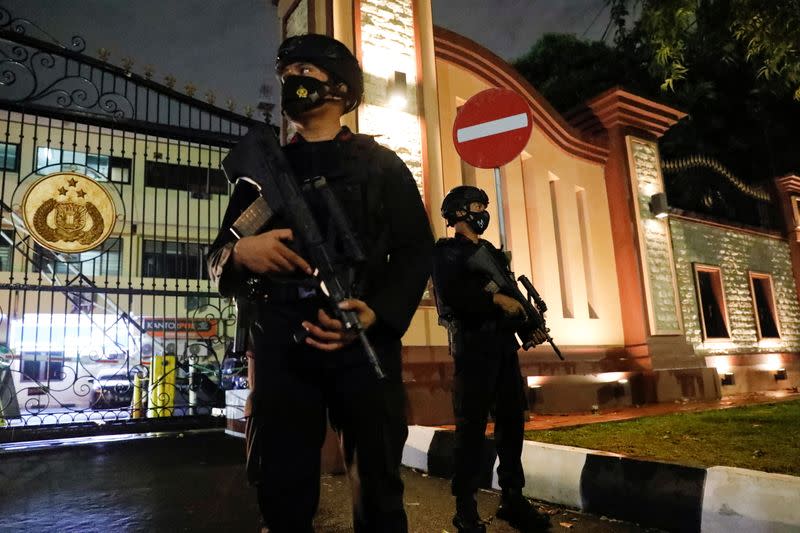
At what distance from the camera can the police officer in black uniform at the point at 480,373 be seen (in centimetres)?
309

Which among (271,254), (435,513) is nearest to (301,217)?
(271,254)

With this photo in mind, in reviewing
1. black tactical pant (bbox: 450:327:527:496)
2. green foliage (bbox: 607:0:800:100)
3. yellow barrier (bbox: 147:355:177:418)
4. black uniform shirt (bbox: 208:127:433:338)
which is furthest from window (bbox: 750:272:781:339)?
black uniform shirt (bbox: 208:127:433:338)

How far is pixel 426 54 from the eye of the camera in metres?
6.76

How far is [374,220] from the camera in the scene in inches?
69.9

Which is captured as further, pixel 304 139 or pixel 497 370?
pixel 497 370

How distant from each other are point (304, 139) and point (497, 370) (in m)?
1.85

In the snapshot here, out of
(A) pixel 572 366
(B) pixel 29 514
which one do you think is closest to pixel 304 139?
(B) pixel 29 514

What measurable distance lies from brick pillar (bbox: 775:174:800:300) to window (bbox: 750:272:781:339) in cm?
129

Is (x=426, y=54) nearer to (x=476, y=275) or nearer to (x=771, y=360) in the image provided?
(x=476, y=275)

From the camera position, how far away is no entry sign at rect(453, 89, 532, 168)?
4.30 metres

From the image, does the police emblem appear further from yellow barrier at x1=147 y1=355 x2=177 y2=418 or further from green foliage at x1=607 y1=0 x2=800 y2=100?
green foliage at x1=607 y1=0 x2=800 y2=100

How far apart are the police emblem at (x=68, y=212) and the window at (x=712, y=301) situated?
10.1 metres

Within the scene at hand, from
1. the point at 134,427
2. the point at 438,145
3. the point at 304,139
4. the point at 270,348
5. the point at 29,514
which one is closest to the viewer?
the point at 270,348

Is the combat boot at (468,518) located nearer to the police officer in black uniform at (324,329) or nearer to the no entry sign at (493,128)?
the police officer in black uniform at (324,329)
